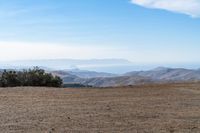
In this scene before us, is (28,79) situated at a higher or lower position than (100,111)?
higher

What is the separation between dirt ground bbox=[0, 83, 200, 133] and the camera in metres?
13.8

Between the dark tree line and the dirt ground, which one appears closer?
the dirt ground

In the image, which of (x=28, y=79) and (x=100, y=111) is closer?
(x=100, y=111)

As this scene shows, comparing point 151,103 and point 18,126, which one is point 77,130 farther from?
point 151,103

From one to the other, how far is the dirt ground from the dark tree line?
27.6 feet

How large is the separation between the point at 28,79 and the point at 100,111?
17748 millimetres

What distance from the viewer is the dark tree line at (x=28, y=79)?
3403 cm

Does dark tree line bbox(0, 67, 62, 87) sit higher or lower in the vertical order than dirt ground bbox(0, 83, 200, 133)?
higher

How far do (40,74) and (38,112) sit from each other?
18.4 meters

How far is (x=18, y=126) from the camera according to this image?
13.9 m

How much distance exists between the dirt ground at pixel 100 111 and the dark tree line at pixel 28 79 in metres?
8.42

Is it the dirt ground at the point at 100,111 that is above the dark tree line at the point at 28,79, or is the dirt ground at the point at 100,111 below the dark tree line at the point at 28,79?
below

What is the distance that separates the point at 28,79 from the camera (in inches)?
1344

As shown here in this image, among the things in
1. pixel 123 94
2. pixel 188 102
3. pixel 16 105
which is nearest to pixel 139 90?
pixel 123 94
